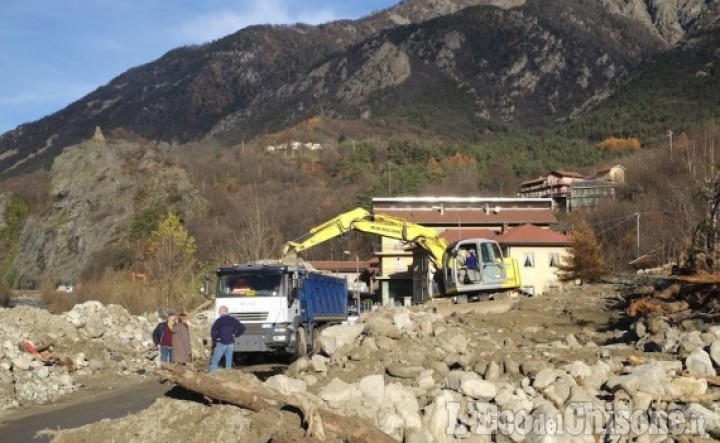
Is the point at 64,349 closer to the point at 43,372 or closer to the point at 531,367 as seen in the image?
the point at 43,372

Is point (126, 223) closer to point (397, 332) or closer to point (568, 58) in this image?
point (397, 332)

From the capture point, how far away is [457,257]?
83.7ft

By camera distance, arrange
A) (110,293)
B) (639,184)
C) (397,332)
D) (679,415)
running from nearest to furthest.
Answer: (679,415) → (397,332) → (110,293) → (639,184)

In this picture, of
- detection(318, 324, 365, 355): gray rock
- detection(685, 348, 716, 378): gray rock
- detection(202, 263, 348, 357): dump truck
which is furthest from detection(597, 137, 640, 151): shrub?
detection(685, 348, 716, 378): gray rock

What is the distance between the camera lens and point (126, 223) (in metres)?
82.1

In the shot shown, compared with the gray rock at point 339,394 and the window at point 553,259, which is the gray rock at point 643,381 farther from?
the window at point 553,259

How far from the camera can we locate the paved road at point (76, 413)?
14367 mm

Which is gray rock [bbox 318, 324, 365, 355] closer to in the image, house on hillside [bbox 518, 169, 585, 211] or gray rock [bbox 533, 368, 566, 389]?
gray rock [bbox 533, 368, 566, 389]

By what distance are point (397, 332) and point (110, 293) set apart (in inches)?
1288

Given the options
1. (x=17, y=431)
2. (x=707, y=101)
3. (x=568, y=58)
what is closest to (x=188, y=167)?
(x=707, y=101)

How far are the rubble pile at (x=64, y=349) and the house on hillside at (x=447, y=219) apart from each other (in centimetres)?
3167

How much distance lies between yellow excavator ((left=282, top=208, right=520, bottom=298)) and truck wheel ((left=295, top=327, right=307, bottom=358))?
3616mm

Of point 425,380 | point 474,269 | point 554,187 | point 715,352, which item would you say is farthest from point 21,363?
point 554,187

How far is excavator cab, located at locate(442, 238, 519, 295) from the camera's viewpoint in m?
25.4
